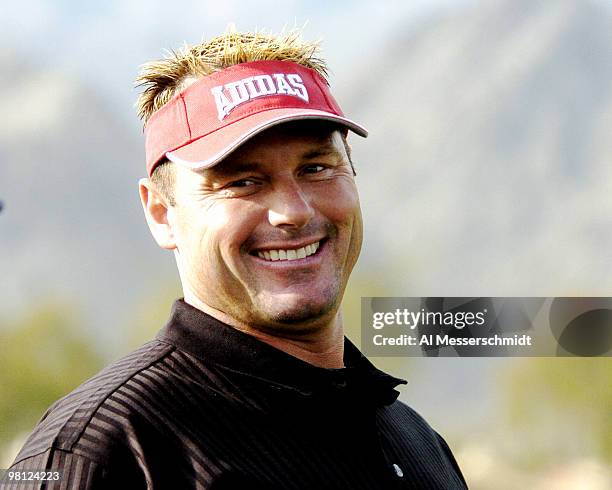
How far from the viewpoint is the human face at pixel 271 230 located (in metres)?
1.83

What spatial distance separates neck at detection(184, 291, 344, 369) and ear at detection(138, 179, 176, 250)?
0.13m

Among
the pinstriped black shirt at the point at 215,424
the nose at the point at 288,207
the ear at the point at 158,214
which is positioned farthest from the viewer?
the ear at the point at 158,214

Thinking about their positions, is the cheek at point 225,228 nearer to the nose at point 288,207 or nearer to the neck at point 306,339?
the nose at point 288,207

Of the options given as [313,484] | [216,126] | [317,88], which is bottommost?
[313,484]

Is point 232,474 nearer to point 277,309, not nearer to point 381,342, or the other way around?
point 277,309

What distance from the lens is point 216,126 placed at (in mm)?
1887

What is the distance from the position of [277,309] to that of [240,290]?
A: 86mm

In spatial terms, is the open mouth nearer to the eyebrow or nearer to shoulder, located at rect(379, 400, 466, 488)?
the eyebrow

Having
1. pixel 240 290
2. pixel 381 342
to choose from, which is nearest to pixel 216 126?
pixel 240 290

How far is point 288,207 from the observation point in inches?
71.6

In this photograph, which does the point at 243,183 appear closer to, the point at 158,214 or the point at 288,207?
the point at 288,207

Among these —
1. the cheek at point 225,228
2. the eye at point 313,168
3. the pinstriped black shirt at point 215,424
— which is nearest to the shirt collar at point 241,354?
the pinstriped black shirt at point 215,424

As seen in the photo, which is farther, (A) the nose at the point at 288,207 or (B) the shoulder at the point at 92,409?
(A) the nose at the point at 288,207

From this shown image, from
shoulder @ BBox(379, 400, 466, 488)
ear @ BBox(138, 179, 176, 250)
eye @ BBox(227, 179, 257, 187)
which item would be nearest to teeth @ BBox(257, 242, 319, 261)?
eye @ BBox(227, 179, 257, 187)
